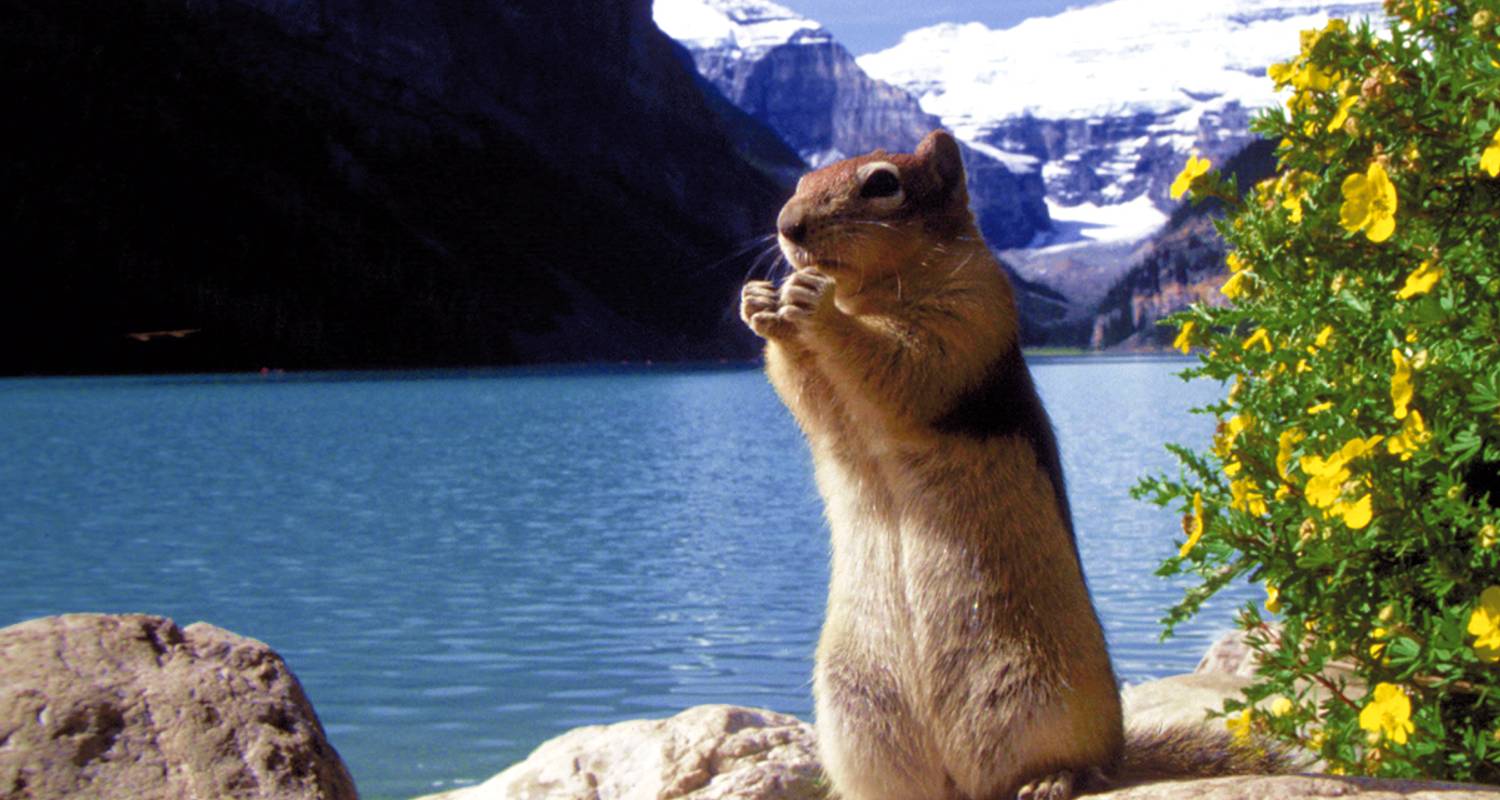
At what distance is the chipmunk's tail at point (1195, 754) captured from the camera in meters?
5.78

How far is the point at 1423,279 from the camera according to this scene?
503cm

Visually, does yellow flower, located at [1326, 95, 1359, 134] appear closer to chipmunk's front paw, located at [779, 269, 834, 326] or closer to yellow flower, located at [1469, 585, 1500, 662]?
yellow flower, located at [1469, 585, 1500, 662]

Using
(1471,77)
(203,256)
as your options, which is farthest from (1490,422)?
(203,256)

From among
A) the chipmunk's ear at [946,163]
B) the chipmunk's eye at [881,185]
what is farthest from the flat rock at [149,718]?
the chipmunk's ear at [946,163]

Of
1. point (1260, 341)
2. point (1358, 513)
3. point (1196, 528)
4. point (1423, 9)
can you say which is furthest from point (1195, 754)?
point (1423, 9)

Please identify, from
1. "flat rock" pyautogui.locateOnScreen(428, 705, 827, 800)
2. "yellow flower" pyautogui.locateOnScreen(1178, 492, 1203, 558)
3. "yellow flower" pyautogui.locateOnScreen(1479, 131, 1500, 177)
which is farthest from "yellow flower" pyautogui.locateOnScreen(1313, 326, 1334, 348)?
"flat rock" pyautogui.locateOnScreen(428, 705, 827, 800)

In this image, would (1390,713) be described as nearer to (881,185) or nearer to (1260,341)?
(1260,341)

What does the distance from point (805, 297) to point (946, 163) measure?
1.18 metres

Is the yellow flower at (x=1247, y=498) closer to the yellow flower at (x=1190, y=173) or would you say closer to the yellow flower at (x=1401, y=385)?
the yellow flower at (x=1401, y=385)

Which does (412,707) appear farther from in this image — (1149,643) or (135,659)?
(135,659)

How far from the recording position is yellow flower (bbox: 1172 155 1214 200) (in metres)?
6.18

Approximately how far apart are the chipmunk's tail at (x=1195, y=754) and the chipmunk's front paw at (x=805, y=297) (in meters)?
2.21

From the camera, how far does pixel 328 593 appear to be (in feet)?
90.8

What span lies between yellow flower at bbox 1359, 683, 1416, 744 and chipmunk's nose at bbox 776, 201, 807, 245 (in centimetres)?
272
